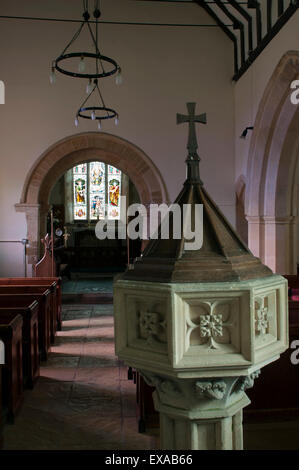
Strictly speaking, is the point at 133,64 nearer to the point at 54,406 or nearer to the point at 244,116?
the point at 244,116

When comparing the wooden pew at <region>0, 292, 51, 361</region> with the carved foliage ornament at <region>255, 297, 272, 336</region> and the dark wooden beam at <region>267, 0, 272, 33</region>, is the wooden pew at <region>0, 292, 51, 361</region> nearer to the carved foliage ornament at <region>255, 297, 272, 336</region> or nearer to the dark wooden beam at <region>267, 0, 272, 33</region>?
the carved foliage ornament at <region>255, 297, 272, 336</region>

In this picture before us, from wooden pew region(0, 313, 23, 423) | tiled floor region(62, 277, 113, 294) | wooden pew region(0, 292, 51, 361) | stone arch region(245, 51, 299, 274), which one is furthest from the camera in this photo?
tiled floor region(62, 277, 113, 294)

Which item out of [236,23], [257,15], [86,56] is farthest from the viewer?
[236,23]

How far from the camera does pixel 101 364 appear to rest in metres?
4.68

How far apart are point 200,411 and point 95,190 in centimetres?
1388

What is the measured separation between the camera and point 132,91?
9.38 meters

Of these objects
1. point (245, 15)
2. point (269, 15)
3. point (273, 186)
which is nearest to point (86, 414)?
point (273, 186)

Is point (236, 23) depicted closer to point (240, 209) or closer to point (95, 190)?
point (240, 209)

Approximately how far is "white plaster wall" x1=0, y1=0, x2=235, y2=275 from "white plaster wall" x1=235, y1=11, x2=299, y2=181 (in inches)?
13.8

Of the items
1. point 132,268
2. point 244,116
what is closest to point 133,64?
point 244,116

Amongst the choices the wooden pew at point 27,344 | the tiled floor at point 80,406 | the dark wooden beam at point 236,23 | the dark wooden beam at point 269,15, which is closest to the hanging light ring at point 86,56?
the dark wooden beam at point 269,15

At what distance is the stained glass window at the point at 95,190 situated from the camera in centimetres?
1502

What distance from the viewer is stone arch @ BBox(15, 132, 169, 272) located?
924 centimetres

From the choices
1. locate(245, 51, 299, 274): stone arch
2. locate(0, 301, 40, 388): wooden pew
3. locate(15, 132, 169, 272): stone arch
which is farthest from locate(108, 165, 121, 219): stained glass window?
locate(0, 301, 40, 388): wooden pew
